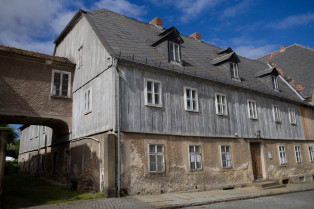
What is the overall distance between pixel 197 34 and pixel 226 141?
1200 cm

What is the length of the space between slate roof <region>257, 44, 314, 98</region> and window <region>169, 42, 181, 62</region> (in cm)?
1392

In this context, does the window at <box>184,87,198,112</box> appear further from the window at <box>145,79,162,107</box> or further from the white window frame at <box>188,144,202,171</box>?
the white window frame at <box>188,144,202,171</box>

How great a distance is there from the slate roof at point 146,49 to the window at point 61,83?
Answer: 3.38 m

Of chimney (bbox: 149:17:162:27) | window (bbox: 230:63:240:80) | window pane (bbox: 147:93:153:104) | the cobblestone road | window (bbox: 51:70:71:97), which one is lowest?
the cobblestone road

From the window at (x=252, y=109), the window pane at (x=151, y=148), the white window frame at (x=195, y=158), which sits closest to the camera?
the window pane at (x=151, y=148)

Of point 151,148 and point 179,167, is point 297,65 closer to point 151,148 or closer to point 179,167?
point 179,167

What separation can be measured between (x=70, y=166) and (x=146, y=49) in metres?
7.72

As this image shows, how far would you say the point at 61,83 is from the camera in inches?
591

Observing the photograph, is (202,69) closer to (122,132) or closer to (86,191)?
(122,132)

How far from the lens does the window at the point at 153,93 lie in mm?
12464

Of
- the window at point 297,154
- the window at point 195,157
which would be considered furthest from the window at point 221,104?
the window at point 297,154

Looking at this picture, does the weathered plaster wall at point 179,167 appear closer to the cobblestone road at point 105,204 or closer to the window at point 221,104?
the cobblestone road at point 105,204

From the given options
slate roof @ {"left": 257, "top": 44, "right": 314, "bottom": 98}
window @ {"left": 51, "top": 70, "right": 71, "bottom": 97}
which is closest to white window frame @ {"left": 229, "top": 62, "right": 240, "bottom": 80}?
slate roof @ {"left": 257, "top": 44, "right": 314, "bottom": 98}

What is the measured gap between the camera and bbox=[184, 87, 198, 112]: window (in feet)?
45.7
